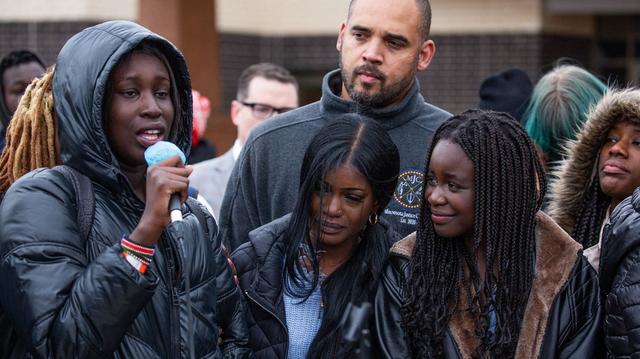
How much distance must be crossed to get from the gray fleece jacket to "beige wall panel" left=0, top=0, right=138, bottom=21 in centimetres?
788

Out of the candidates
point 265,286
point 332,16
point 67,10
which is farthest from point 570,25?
point 265,286

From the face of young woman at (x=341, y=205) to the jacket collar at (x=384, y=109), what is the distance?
0.63 metres

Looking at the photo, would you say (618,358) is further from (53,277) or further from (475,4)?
(475,4)

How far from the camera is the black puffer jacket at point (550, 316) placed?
11.5 feet

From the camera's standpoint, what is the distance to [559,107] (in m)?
5.84

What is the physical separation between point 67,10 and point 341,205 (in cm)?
899

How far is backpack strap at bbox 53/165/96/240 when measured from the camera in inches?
125

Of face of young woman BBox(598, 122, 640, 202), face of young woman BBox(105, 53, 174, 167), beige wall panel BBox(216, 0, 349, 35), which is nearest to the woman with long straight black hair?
face of young woman BBox(105, 53, 174, 167)

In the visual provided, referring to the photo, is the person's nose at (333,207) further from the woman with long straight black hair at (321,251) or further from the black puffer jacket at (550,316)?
the black puffer jacket at (550,316)

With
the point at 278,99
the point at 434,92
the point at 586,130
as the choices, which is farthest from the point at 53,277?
the point at 434,92

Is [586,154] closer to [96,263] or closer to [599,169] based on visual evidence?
[599,169]

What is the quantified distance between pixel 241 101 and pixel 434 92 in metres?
5.84

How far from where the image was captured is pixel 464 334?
358 cm

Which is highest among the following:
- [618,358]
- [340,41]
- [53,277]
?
[340,41]
